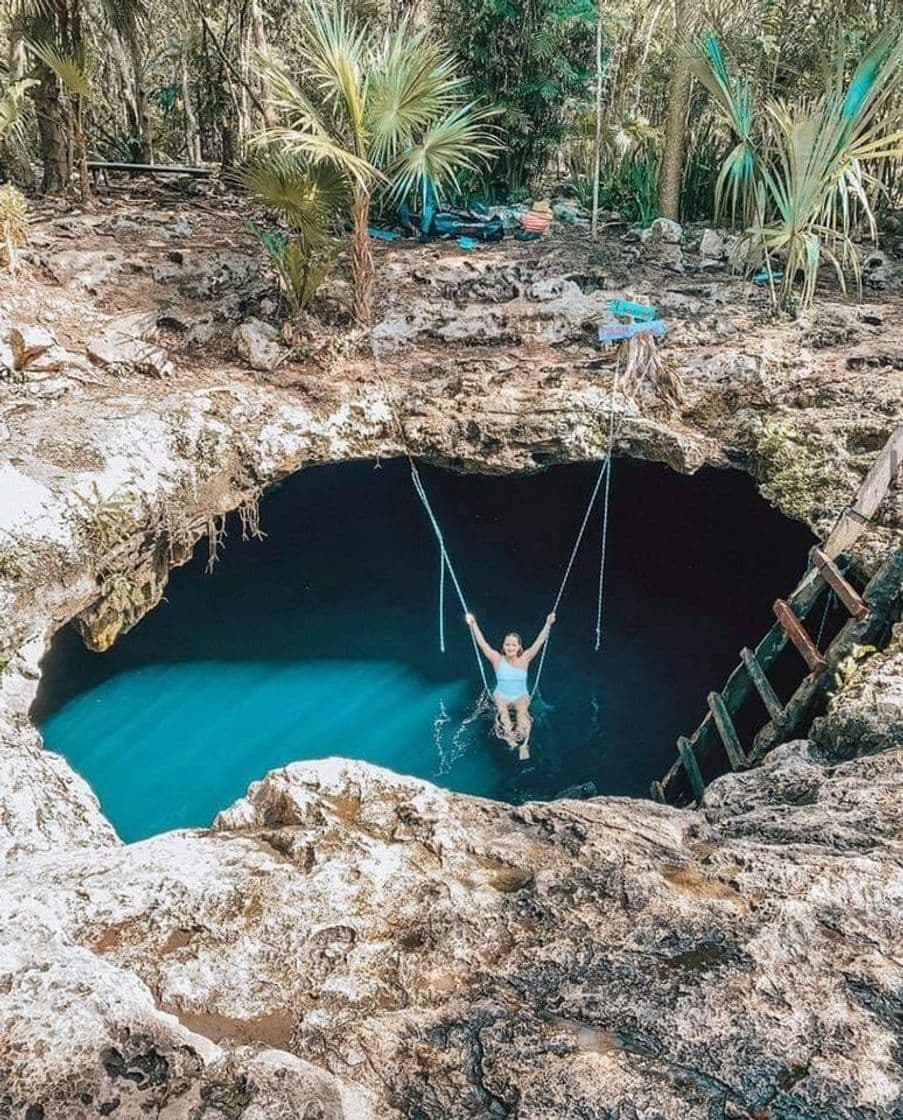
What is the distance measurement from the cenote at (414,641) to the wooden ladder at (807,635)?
2117mm

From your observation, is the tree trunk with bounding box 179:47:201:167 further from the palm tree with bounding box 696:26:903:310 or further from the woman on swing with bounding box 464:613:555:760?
the woman on swing with bounding box 464:613:555:760

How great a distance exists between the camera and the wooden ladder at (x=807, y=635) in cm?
522

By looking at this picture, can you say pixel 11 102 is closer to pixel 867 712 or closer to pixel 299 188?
pixel 299 188

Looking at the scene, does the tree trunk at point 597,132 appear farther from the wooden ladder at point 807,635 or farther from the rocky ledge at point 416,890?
the wooden ladder at point 807,635

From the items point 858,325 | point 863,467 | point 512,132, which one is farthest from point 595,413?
point 512,132

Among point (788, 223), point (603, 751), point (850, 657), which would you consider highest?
point (788, 223)

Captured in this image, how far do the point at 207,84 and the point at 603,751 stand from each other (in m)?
15.1

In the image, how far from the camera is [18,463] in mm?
5559

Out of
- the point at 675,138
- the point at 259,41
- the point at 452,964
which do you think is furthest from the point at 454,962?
the point at 259,41

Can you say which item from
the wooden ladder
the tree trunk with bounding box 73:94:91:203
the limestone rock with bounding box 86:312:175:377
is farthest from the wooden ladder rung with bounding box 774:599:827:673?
the tree trunk with bounding box 73:94:91:203

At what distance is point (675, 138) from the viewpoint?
1057 centimetres

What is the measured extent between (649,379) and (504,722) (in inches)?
135

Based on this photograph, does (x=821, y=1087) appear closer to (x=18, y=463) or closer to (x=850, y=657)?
(x=850, y=657)

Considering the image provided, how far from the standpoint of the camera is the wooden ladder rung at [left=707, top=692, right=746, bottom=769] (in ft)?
18.7
